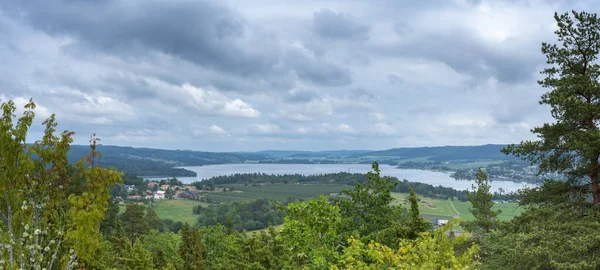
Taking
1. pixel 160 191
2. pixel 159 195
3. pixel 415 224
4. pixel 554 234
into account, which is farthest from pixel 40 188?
pixel 160 191

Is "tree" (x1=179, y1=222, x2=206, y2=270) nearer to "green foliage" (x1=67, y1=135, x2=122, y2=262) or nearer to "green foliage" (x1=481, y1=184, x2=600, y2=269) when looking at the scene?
"green foliage" (x1=481, y1=184, x2=600, y2=269)

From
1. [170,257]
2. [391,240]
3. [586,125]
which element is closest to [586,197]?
[586,125]

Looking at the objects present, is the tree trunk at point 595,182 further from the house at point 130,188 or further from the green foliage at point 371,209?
the house at point 130,188

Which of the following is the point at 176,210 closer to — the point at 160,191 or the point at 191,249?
Answer: the point at 160,191

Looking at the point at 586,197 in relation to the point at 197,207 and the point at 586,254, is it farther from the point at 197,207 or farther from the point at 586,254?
the point at 197,207

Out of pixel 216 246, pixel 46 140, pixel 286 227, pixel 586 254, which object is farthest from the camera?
pixel 216 246

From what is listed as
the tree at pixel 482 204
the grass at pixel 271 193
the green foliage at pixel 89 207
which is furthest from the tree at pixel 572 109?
the grass at pixel 271 193

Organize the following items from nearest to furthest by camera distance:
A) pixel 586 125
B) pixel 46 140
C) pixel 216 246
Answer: pixel 46 140, pixel 586 125, pixel 216 246

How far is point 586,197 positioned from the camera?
14.2 meters

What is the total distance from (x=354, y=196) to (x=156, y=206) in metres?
117

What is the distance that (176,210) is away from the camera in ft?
381

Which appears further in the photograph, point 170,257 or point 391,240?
point 170,257

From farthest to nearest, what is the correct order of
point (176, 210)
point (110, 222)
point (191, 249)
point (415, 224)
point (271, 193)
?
point (271, 193)
point (176, 210)
point (110, 222)
point (191, 249)
point (415, 224)

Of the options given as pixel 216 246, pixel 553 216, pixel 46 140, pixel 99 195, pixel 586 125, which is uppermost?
pixel 586 125
